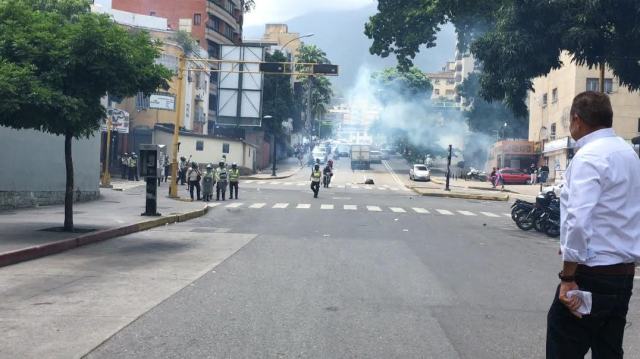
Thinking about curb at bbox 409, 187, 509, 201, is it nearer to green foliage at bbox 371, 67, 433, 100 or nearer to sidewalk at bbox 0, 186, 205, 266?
Answer: sidewalk at bbox 0, 186, 205, 266

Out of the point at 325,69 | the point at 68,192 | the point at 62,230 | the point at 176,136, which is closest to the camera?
the point at 68,192

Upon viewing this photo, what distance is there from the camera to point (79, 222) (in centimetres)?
1589

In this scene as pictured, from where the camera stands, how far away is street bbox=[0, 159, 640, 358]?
5.70 m

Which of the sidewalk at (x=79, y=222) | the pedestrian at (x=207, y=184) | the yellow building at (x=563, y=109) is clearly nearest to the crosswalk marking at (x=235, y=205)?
the pedestrian at (x=207, y=184)

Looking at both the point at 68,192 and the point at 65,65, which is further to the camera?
the point at 68,192

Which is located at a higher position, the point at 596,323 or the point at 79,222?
the point at 596,323

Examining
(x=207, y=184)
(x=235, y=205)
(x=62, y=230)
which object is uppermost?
(x=207, y=184)

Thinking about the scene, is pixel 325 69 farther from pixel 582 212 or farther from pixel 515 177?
pixel 515 177

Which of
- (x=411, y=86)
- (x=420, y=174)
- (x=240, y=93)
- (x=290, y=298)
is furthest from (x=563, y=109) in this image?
(x=290, y=298)

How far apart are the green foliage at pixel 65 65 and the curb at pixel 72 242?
2.21m

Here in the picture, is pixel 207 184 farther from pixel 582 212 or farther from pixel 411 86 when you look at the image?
pixel 411 86

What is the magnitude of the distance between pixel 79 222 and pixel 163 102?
116 feet

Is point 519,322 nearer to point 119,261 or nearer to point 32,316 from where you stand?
point 32,316

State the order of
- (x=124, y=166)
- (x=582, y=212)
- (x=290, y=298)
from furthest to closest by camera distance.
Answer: (x=124, y=166) < (x=290, y=298) < (x=582, y=212)
